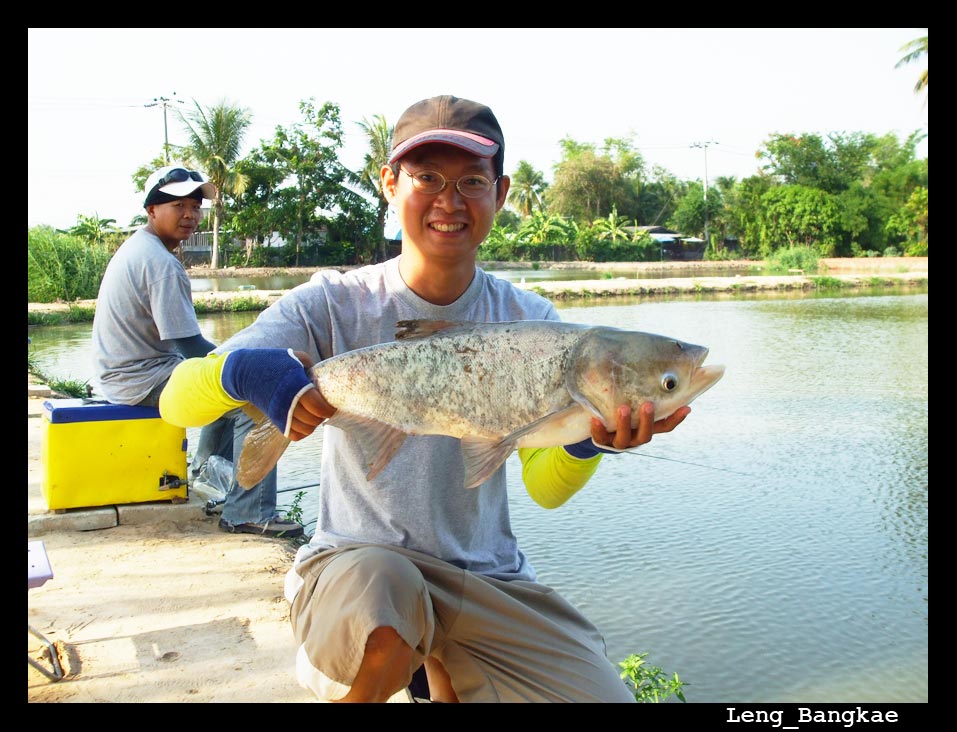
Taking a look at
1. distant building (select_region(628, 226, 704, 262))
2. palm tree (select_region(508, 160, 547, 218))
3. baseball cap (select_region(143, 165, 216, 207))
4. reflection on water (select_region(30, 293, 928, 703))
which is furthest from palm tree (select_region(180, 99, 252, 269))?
palm tree (select_region(508, 160, 547, 218))

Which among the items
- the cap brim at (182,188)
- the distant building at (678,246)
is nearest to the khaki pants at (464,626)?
the cap brim at (182,188)

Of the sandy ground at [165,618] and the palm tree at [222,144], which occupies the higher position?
the palm tree at [222,144]

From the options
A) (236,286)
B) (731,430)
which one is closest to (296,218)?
(236,286)

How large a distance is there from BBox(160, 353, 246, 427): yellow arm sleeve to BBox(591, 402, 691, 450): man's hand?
0.91 m

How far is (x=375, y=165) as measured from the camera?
36125 mm

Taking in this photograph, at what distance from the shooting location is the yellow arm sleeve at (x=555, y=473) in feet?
8.30

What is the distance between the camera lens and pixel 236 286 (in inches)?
1067

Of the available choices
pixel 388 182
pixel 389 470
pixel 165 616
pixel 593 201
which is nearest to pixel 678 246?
pixel 593 201

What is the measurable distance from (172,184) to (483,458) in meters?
3.73

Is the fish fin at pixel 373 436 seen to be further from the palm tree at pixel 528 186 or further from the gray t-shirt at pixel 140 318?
the palm tree at pixel 528 186

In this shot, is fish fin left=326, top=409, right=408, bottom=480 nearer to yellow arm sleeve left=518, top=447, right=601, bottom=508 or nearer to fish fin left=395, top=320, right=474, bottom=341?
fish fin left=395, top=320, right=474, bottom=341

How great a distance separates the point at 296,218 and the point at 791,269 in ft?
79.0

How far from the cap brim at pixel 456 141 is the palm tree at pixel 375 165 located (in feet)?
92.7

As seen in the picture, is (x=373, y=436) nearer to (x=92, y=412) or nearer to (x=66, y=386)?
(x=92, y=412)
